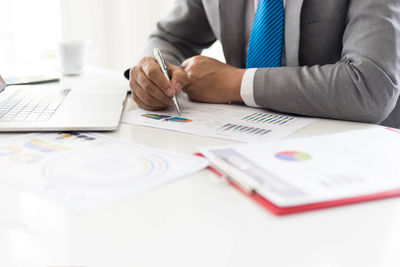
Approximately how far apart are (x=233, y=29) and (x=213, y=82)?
278 mm

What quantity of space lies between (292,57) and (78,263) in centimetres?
79

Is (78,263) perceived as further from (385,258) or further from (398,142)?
(398,142)

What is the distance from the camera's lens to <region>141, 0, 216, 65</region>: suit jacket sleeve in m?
1.27

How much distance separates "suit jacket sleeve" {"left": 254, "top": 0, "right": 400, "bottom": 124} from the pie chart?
28cm

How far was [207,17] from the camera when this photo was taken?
4.17ft

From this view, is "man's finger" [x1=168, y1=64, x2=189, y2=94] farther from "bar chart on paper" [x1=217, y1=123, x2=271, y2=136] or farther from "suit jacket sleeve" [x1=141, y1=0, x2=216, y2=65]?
"suit jacket sleeve" [x1=141, y1=0, x2=216, y2=65]

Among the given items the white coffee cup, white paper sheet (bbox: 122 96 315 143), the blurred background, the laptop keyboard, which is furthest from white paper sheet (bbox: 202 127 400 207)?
the blurred background

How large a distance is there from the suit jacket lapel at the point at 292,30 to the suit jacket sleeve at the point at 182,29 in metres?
0.36

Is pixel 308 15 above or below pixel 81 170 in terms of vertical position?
above

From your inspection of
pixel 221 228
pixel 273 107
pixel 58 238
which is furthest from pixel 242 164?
pixel 273 107

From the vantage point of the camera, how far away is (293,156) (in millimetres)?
547

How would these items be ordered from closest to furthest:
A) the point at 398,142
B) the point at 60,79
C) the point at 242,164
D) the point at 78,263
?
the point at 78,263 < the point at 242,164 < the point at 398,142 < the point at 60,79

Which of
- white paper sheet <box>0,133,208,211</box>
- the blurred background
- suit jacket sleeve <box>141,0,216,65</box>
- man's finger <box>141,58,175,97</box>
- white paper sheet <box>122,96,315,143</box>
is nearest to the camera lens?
white paper sheet <box>0,133,208,211</box>

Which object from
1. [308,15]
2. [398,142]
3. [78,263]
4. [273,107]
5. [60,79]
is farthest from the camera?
[60,79]
